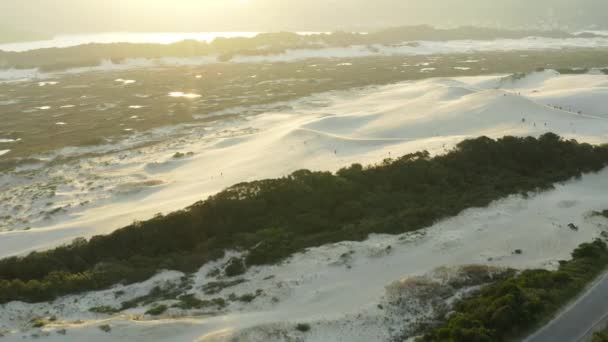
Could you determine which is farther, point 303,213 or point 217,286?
point 303,213

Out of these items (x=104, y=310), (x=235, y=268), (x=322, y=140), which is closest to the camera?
(x=104, y=310)

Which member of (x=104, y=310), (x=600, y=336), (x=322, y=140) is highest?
(x=322, y=140)

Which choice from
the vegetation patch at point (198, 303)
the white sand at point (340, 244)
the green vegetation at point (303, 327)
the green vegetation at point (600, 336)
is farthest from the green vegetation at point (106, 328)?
the green vegetation at point (600, 336)

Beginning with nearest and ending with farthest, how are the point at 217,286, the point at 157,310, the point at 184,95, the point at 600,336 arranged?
the point at 600,336
the point at 157,310
the point at 217,286
the point at 184,95

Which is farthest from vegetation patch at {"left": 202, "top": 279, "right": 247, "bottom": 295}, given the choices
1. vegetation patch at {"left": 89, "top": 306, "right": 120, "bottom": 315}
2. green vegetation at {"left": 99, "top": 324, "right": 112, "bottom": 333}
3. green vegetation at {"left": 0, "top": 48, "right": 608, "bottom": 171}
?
green vegetation at {"left": 0, "top": 48, "right": 608, "bottom": 171}

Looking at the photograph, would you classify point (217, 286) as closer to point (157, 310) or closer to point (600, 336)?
point (157, 310)

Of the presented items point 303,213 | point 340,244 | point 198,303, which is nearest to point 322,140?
point 303,213
